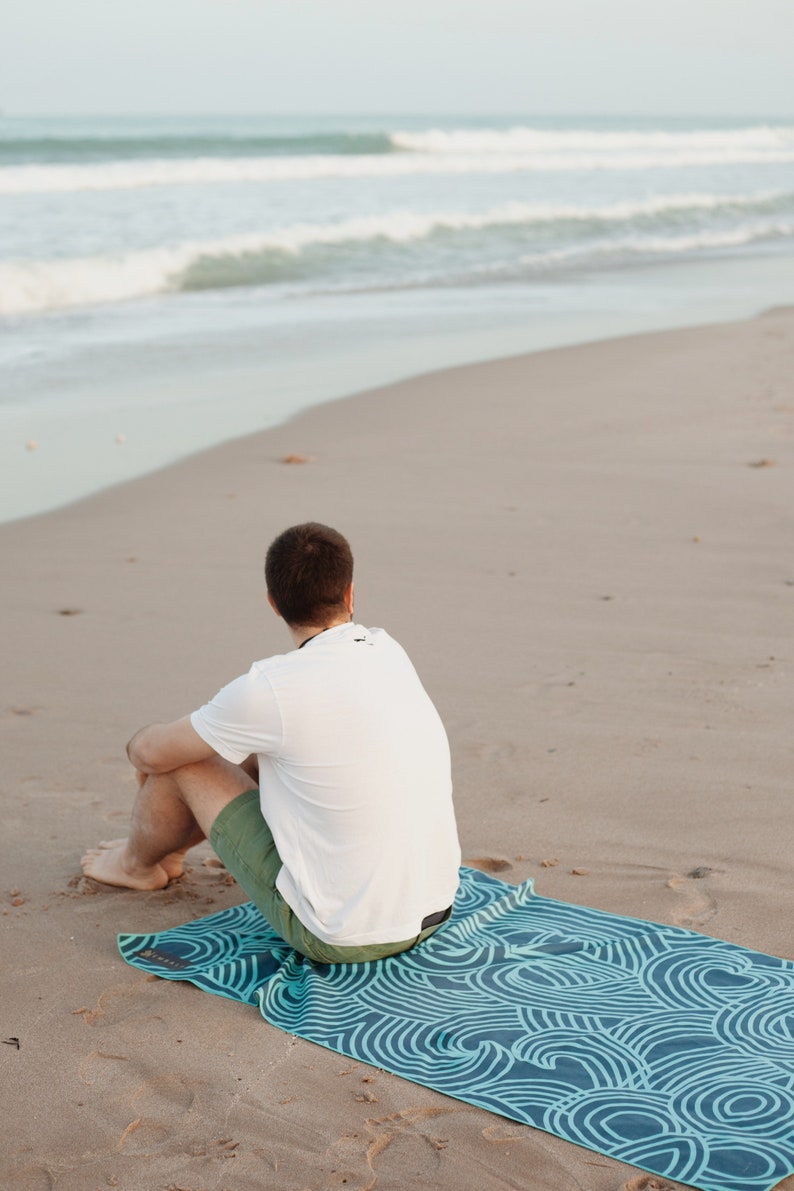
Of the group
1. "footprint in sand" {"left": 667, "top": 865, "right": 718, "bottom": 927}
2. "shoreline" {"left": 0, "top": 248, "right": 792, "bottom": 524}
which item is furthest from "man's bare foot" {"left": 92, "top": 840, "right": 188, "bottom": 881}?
"shoreline" {"left": 0, "top": 248, "right": 792, "bottom": 524}

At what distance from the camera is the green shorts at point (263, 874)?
3.10 metres

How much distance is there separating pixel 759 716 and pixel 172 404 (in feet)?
20.7

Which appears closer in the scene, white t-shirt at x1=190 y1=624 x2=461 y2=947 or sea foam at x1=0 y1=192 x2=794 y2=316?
white t-shirt at x1=190 y1=624 x2=461 y2=947

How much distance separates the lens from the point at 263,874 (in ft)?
10.3

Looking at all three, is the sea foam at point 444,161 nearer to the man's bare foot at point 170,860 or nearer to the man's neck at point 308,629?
the man's bare foot at point 170,860

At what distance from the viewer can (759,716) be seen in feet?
15.0

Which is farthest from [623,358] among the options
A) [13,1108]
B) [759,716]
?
[13,1108]

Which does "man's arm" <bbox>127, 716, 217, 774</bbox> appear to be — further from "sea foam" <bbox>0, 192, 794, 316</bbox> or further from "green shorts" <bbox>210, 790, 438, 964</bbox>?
"sea foam" <bbox>0, 192, 794, 316</bbox>

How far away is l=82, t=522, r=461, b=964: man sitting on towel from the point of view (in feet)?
9.68

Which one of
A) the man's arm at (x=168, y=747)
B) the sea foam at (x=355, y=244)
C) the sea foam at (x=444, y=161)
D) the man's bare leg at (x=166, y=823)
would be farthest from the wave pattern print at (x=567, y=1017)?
the sea foam at (x=444, y=161)

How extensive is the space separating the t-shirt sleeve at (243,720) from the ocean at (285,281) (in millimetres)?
4526

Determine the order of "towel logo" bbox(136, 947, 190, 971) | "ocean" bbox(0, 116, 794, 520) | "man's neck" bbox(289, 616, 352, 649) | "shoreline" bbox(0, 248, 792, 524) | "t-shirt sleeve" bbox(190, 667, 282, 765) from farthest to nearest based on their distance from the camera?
"ocean" bbox(0, 116, 794, 520) < "shoreline" bbox(0, 248, 792, 524) < "towel logo" bbox(136, 947, 190, 971) < "man's neck" bbox(289, 616, 352, 649) < "t-shirt sleeve" bbox(190, 667, 282, 765)

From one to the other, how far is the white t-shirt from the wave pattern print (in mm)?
168

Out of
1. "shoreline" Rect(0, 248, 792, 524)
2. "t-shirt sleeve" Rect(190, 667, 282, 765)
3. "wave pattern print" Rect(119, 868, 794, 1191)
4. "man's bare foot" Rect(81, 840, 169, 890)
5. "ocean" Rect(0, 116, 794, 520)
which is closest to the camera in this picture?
Answer: "wave pattern print" Rect(119, 868, 794, 1191)
